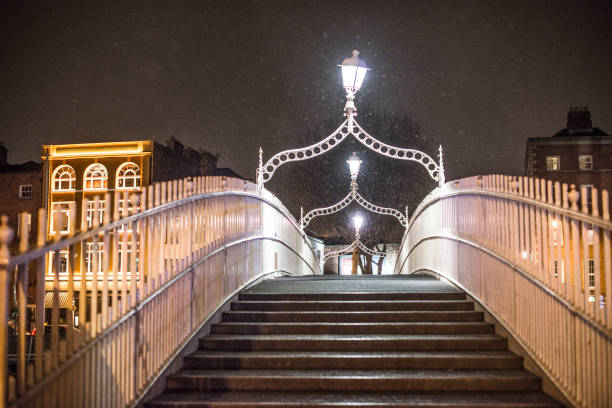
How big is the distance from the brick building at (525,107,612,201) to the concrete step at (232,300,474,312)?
1584 inches

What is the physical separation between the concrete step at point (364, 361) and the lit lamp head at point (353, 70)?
6583 mm

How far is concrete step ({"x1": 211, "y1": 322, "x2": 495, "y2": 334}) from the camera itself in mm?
6773

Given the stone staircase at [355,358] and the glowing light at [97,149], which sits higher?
the glowing light at [97,149]

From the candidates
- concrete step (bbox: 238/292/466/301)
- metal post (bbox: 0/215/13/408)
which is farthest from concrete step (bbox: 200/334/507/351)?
metal post (bbox: 0/215/13/408)

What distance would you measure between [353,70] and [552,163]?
3807 cm

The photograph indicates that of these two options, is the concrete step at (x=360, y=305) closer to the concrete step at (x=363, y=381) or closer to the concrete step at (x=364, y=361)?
the concrete step at (x=364, y=361)

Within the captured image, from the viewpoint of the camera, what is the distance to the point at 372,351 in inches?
248

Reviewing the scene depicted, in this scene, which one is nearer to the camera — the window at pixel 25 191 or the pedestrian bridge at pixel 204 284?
the pedestrian bridge at pixel 204 284

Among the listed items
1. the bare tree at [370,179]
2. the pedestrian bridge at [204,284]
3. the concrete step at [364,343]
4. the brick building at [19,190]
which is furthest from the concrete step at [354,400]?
the brick building at [19,190]

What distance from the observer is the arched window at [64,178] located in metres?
42.1

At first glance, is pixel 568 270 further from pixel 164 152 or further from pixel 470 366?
pixel 164 152

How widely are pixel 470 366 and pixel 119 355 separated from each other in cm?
338

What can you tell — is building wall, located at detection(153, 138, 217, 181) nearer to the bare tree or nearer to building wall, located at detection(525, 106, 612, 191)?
the bare tree

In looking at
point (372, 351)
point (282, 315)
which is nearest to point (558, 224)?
point (372, 351)
